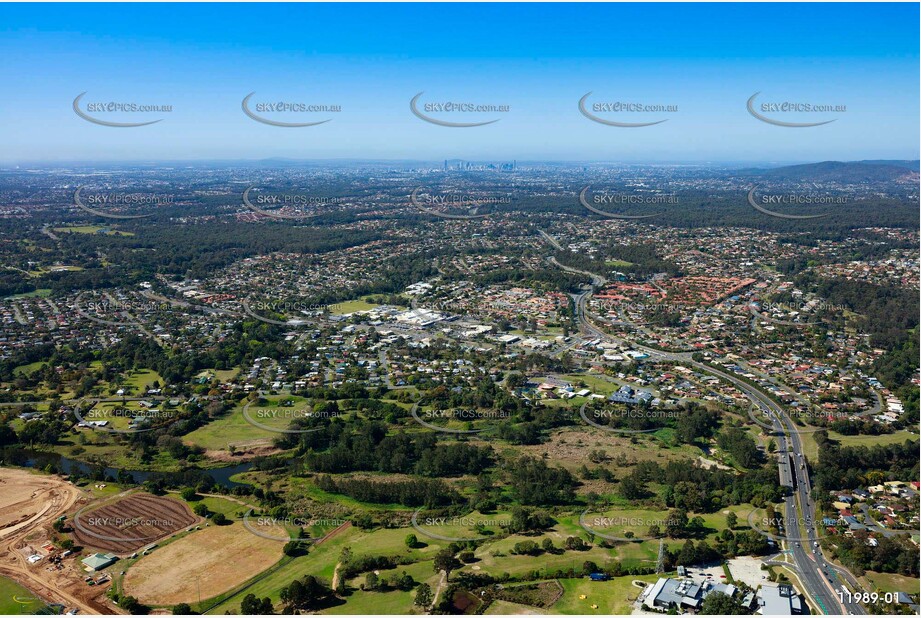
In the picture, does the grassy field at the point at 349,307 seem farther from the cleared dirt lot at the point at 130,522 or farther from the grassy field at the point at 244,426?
the cleared dirt lot at the point at 130,522

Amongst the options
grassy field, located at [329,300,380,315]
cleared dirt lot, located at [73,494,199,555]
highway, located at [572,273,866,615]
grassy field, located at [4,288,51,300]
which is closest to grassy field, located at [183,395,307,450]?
cleared dirt lot, located at [73,494,199,555]

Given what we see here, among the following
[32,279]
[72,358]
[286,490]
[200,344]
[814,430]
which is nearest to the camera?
[286,490]

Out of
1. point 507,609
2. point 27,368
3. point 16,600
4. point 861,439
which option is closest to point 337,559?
point 507,609

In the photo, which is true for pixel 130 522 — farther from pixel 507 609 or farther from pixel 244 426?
pixel 507 609

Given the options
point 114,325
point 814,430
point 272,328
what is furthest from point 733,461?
point 114,325

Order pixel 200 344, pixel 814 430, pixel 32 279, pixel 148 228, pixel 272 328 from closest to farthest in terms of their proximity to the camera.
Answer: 1. pixel 814 430
2. pixel 200 344
3. pixel 272 328
4. pixel 32 279
5. pixel 148 228

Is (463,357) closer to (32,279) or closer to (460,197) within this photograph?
(32,279)
